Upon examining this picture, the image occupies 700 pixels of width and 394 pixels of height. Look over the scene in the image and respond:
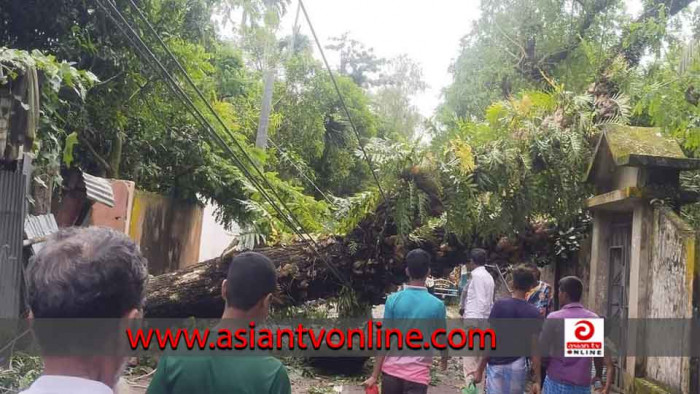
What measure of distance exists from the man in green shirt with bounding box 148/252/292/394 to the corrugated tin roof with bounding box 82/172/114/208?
5924 millimetres

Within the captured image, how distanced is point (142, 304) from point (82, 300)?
0.67 ft

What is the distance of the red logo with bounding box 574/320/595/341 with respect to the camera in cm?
535

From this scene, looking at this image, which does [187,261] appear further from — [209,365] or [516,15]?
[209,365]

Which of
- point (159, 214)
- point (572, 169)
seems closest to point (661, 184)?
point (572, 169)

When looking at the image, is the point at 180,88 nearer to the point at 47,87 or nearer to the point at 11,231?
the point at 47,87

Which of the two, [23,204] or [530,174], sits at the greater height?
[530,174]

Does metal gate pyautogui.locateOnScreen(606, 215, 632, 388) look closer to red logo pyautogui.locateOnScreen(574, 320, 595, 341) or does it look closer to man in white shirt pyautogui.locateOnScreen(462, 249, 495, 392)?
man in white shirt pyautogui.locateOnScreen(462, 249, 495, 392)

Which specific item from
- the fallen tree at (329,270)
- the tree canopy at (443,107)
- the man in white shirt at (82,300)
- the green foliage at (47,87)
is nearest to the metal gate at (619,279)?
the tree canopy at (443,107)

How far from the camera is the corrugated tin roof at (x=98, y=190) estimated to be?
A: 8.16 metres

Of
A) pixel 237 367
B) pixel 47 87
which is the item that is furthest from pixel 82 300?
pixel 47 87

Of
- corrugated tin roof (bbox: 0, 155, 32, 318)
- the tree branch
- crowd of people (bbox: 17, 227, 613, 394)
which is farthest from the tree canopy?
crowd of people (bbox: 17, 227, 613, 394)

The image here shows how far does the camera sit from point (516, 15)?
44.1 ft

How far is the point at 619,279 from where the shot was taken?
Result: 26.4 ft

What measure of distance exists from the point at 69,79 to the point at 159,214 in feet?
19.3
